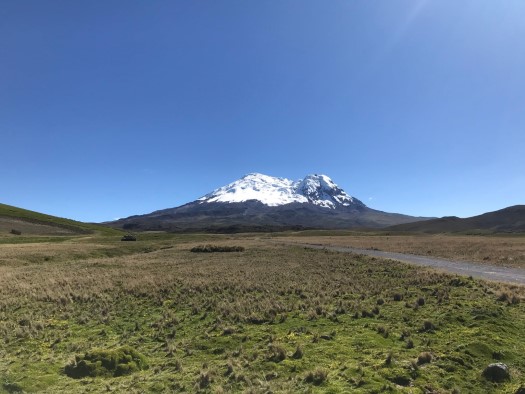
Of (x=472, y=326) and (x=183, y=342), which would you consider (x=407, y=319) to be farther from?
(x=183, y=342)

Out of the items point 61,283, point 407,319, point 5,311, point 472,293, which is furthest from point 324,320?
point 61,283

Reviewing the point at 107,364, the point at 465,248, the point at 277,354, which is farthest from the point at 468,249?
the point at 107,364

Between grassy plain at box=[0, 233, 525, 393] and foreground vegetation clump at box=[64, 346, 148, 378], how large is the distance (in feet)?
0.60

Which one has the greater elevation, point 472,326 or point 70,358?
point 472,326

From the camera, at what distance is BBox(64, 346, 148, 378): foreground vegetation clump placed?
13703 mm

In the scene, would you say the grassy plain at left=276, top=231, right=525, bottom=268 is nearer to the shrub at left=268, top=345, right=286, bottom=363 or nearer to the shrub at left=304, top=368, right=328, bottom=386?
the shrub at left=268, top=345, right=286, bottom=363

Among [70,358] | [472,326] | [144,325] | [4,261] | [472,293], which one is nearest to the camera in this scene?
[70,358]

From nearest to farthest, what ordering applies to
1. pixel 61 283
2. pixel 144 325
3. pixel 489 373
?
pixel 489 373 → pixel 144 325 → pixel 61 283

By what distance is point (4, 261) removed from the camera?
51.3m

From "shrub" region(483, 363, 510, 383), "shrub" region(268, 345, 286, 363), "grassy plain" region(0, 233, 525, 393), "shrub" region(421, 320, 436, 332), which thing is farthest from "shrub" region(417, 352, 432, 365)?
"shrub" region(268, 345, 286, 363)

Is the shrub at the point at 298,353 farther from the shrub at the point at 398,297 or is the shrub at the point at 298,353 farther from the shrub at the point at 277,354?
the shrub at the point at 398,297

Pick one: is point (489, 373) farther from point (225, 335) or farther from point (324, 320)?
point (225, 335)

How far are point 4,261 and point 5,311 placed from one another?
3253cm

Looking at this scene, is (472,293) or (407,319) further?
(472,293)
